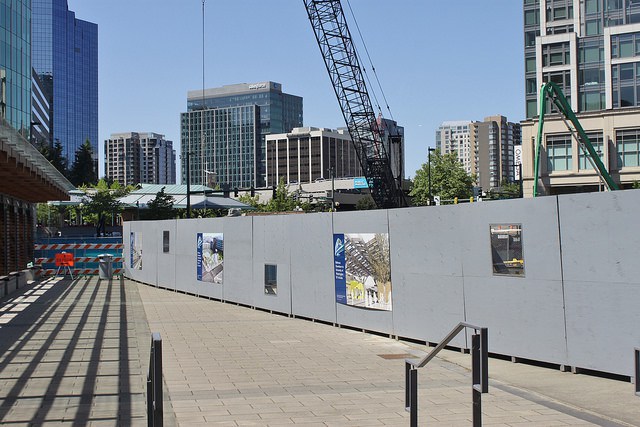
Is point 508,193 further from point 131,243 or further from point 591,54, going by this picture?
point 131,243

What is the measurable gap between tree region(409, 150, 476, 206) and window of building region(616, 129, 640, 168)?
2520cm

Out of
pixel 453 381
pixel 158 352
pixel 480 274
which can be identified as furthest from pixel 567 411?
pixel 158 352

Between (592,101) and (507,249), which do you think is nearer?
(507,249)

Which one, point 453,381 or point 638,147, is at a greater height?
point 638,147

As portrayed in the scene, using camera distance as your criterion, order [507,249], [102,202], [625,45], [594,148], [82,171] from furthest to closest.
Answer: [82,171] → [102,202] → [625,45] → [594,148] → [507,249]

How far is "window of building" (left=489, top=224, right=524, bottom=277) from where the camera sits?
12.3 metres

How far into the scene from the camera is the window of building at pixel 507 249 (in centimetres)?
1233

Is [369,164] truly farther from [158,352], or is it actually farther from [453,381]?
[158,352]

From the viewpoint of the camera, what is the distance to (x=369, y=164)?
7481 centimetres

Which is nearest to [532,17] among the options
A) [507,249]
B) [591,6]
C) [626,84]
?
[591,6]

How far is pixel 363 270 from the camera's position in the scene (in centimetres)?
1647

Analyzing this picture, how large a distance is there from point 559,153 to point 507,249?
52.4m

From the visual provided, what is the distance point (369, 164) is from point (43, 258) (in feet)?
139

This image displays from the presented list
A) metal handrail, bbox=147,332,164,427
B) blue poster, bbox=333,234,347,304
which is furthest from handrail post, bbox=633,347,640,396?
blue poster, bbox=333,234,347,304
